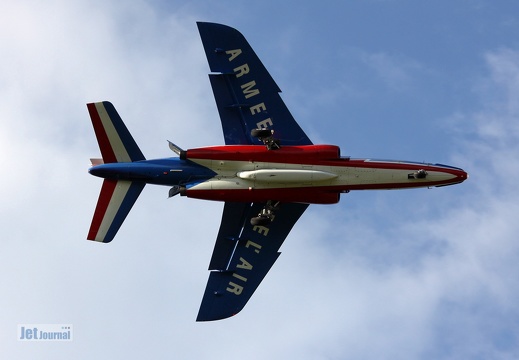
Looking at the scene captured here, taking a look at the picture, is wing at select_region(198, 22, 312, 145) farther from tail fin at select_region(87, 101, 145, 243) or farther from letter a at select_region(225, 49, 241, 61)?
tail fin at select_region(87, 101, 145, 243)

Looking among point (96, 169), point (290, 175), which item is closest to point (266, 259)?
point (290, 175)

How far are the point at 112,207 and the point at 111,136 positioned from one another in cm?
343

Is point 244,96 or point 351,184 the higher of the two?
point 244,96

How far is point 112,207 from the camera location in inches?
1794

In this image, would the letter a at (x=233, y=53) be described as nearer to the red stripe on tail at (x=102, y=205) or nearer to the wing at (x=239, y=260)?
the wing at (x=239, y=260)

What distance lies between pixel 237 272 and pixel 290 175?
6.50 m

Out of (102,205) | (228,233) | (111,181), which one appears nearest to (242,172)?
(228,233)

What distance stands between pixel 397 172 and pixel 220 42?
10.7 meters

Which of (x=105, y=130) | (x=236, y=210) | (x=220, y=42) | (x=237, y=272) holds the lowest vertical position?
(x=237, y=272)

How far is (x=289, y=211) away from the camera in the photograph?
154 feet

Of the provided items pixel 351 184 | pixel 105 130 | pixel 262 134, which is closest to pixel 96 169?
pixel 105 130

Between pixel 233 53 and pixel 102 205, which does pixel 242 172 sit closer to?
pixel 233 53

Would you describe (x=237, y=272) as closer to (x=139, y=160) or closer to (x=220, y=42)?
(x=139, y=160)

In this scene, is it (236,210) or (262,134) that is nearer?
(262,134)
